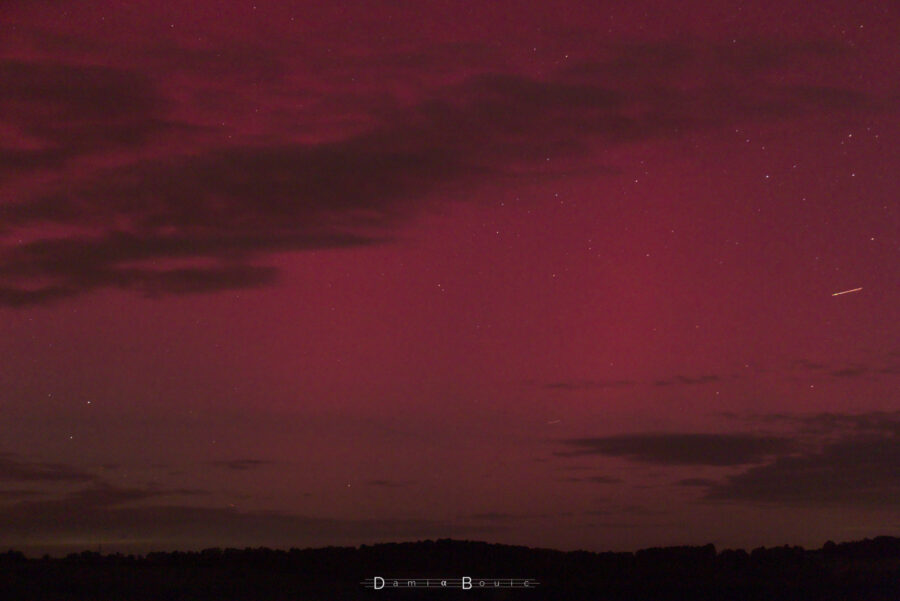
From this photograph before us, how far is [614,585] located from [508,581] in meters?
3.97

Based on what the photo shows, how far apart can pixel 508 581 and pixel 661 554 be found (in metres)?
11.2

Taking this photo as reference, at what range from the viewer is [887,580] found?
122 ft

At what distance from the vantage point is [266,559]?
116ft

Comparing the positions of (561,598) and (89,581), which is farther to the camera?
(561,598)

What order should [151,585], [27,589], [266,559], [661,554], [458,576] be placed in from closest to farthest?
[27,589], [151,585], [458,576], [266,559], [661,554]

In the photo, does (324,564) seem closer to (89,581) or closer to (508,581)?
(508,581)

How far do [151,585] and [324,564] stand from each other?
23.9 ft

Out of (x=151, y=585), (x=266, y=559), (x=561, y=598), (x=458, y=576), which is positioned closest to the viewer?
(x=151, y=585)

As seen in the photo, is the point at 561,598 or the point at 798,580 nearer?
the point at 561,598

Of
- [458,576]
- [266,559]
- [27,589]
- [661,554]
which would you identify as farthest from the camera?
[661,554]

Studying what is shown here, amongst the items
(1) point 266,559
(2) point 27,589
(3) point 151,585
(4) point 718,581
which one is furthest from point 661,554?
(2) point 27,589

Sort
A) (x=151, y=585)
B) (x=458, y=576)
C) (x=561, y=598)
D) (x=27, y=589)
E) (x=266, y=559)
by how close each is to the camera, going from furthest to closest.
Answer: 1. (x=266, y=559)
2. (x=458, y=576)
3. (x=561, y=598)
4. (x=151, y=585)
5. (x=27, y=589)

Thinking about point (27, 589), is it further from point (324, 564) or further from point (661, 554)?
point (661, 554)

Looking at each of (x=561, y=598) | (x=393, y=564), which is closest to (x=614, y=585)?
(x=561, y=598)
